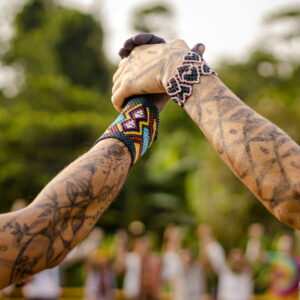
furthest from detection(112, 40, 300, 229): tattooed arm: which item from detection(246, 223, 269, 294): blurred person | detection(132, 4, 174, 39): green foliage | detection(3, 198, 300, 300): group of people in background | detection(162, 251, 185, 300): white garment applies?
detection(132, 4, 174, 39): green foliage

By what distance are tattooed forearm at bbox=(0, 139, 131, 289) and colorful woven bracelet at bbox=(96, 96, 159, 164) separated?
0.05m

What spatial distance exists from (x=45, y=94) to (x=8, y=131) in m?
3.80

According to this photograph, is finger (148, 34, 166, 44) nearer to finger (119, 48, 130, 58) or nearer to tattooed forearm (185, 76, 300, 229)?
finger (119, 48, 130, 58)

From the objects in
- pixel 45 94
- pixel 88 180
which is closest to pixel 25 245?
pixel 88 180

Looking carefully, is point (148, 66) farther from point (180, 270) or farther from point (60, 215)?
point (180, 270)

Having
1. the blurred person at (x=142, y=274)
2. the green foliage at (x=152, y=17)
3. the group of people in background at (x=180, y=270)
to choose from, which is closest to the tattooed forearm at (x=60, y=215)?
the group of people in background at (x=180, y=270)

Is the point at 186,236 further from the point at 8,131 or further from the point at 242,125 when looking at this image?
the point at 242,125

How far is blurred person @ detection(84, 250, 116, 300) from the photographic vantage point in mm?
12027

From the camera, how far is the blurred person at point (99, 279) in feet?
39.5

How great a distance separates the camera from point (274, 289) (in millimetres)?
11258

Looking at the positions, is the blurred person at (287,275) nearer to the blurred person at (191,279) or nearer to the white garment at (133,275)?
the blurred person at (191,279)

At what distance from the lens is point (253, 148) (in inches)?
58.1

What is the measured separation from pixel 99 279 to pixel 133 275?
2.85 ft

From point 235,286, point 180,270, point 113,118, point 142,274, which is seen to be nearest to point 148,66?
point 235,286
